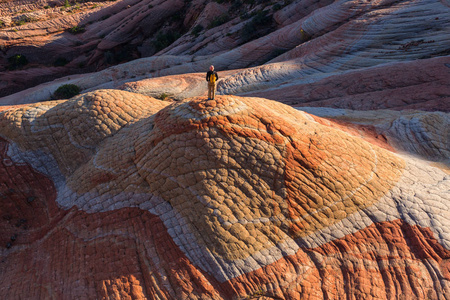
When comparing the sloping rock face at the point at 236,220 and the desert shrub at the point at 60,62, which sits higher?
the desert shrub at the point at 60,62

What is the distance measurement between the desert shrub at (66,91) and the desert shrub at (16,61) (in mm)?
13743

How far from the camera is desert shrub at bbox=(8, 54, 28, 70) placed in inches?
1213

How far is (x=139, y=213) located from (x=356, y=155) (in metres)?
5.30

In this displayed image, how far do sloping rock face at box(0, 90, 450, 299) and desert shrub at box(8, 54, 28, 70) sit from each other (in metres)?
30.3

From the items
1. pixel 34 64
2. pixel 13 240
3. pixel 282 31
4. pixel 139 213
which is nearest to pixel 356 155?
pixel 139 213

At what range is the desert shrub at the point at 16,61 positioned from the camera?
30812 mm

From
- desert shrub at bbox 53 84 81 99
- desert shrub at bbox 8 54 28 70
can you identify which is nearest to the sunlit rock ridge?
desert shrub at bbox 53 84 81 99

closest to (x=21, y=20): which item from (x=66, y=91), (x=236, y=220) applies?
(x=66, y=91)

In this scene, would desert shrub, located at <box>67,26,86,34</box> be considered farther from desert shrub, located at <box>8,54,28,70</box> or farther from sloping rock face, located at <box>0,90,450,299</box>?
sloping rock face, located at <box>0,90,450,299</box>

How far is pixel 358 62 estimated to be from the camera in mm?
16750

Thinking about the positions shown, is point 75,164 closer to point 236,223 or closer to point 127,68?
point 236,223

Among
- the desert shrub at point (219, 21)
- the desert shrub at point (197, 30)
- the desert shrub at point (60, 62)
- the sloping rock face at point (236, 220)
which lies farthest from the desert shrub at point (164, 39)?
the sloping rock face at point (236, 220)

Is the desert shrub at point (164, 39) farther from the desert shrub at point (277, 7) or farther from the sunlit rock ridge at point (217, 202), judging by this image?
the sunlit rock ridge at point (217, 202)

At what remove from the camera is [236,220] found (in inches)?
238
